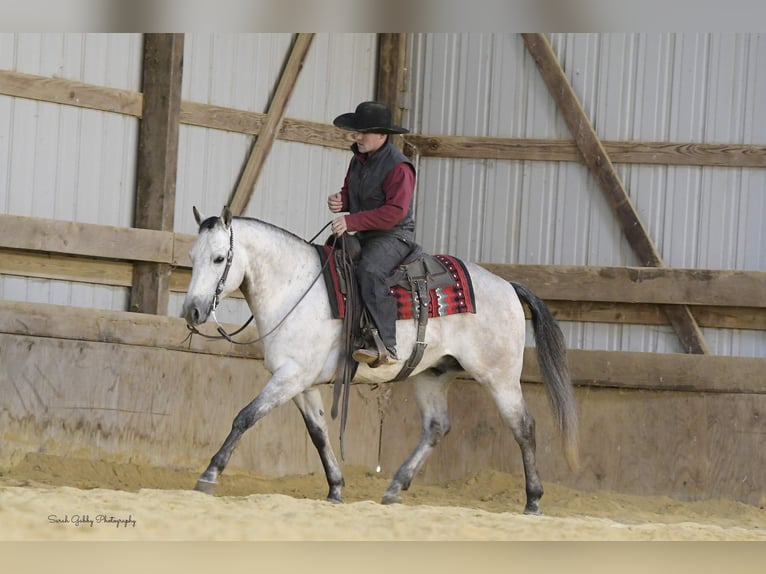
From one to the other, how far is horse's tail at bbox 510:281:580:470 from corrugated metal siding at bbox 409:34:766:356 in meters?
1.67

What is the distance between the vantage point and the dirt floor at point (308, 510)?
4.27 meters

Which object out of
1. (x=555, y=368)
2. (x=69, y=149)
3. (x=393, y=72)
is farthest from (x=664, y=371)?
(x=69, y=149)

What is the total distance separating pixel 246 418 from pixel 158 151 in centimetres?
272

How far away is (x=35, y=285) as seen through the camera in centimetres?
774

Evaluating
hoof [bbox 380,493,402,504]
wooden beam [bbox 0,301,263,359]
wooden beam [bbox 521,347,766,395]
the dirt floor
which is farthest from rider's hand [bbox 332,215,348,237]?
wooden beam [bbox 521,347,766,395]

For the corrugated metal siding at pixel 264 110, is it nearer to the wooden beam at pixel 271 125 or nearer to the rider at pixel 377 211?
the wooden beam at pixel 271 125

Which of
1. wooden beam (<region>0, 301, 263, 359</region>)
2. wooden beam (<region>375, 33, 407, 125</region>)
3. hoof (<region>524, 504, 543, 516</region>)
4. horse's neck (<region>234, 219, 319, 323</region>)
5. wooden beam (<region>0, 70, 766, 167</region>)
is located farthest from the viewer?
wooden beam (<region>375, 33, 407, 125</region>)

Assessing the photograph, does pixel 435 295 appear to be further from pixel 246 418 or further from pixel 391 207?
pixel 246 418

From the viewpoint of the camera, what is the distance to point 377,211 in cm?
663

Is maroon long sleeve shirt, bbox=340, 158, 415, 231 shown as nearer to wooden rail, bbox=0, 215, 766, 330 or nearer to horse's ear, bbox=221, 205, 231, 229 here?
horse's ear, bbox=221, 205, 231, 229

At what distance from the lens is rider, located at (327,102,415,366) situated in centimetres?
655

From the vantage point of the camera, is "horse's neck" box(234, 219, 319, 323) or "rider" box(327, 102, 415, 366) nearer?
"horse's neck" box(234, 219, 319, 323)
